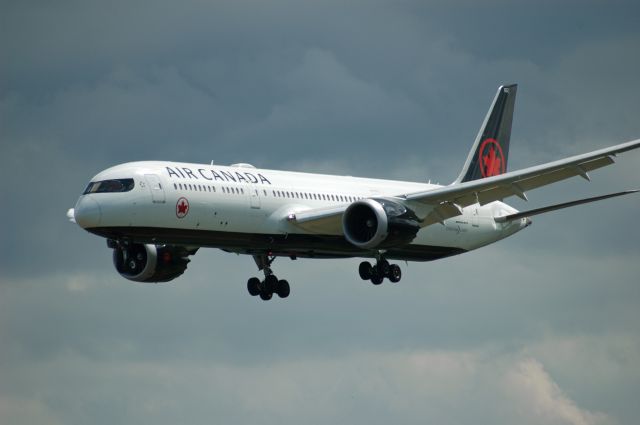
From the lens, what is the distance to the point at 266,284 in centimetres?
7762

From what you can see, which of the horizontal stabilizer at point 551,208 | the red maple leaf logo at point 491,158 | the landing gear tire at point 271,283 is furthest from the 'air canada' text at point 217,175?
the red maple leaf logo at point 491,158

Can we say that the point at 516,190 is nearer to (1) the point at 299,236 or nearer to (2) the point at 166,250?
(1) the point at 299,236

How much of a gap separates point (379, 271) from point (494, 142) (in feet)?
51.8

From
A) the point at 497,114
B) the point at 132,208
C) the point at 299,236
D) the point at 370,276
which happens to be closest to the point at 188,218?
the point at 132,208

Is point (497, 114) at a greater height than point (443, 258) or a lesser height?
greater

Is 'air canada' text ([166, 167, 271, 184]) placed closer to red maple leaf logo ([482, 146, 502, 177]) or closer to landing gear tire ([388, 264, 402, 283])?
landing gear tire ([388, 264, 402, 283])

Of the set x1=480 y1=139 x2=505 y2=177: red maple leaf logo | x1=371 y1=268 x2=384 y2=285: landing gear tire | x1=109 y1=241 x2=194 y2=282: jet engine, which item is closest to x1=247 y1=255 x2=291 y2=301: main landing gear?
x1=109 y1=241 x2=194 y2=282: jet engine

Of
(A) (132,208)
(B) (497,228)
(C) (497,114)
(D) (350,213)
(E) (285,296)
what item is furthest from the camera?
(C) (497,114)

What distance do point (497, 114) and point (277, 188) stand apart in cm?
2254

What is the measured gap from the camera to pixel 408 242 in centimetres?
7312

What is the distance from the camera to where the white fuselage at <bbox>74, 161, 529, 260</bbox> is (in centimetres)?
6688

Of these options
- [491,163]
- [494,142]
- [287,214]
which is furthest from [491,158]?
[287,214]

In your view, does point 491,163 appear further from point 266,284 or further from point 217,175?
point 217,175

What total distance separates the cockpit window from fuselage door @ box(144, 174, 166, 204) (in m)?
0.83
